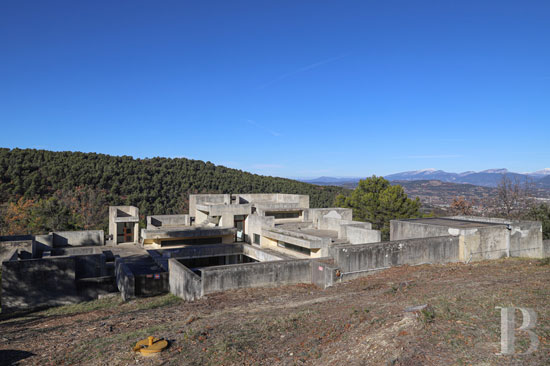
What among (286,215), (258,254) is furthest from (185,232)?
(286,215)

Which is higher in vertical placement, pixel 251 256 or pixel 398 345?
pixel 398 345

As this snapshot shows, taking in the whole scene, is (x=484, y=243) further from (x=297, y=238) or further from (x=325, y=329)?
(x=325, y=329)

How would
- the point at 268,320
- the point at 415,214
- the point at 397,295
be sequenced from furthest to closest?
the point at 415,214
the point at 397,295
the point at 268,320

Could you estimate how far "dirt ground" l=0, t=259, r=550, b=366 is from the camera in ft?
21.8

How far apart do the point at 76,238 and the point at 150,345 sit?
2482 centimetres

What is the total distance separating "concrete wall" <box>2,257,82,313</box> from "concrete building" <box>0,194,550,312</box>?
43 mm

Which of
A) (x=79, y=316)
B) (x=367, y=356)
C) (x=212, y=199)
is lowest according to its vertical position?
(x=79, y=316)

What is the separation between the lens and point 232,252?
87.4 feet

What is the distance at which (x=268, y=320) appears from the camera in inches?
388

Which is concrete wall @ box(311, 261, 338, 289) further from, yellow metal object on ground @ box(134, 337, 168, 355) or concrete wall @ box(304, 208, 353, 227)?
concrete wall @ box(304, 208, 353, 227)

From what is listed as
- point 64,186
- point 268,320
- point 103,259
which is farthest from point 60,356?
point 64,186

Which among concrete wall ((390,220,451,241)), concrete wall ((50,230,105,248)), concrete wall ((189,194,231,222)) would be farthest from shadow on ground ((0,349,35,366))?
concrete wall ((189,194,231,222))

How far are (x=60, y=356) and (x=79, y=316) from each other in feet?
20.1

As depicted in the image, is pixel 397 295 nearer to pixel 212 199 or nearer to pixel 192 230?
pixel 192 230
